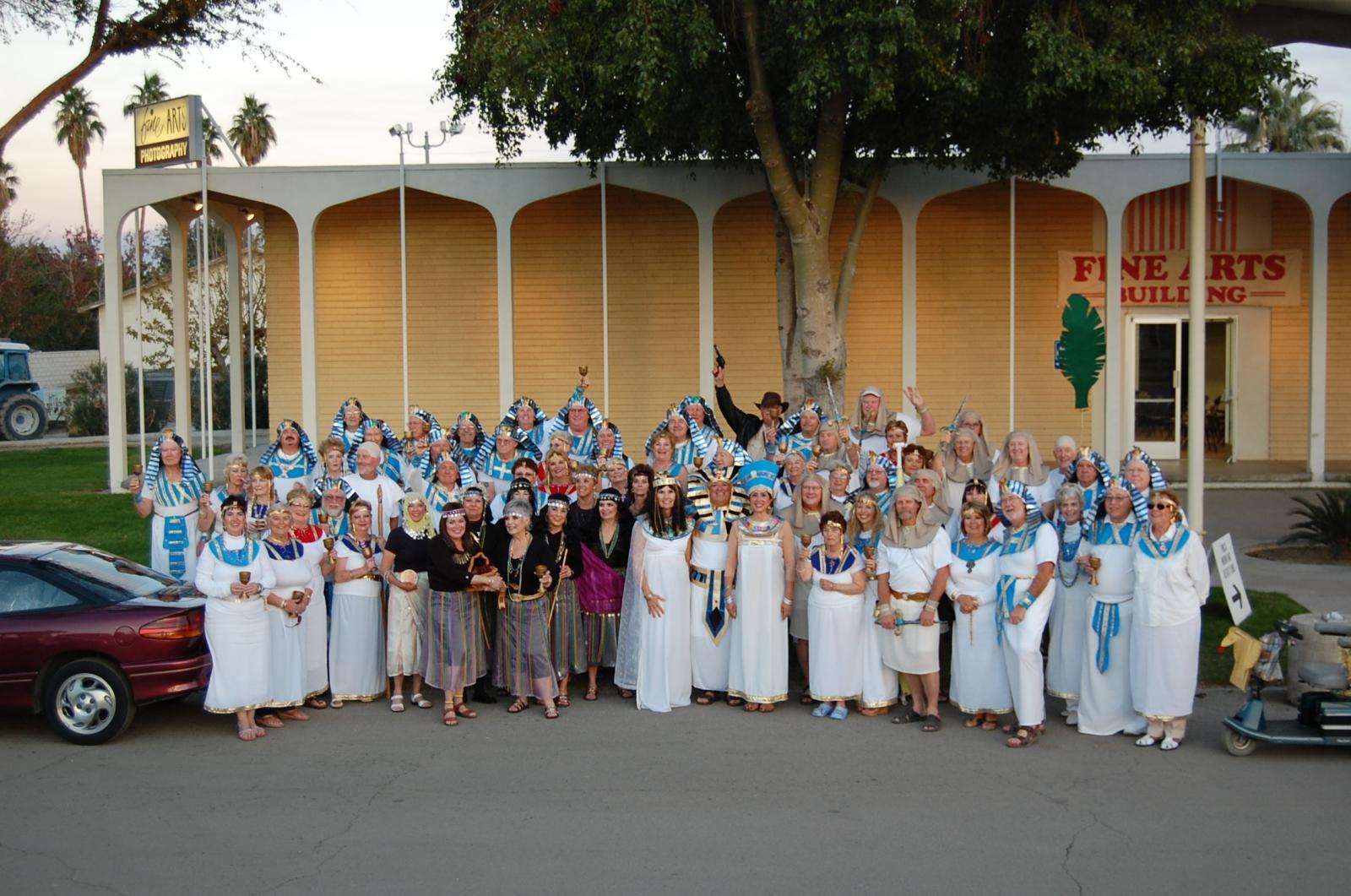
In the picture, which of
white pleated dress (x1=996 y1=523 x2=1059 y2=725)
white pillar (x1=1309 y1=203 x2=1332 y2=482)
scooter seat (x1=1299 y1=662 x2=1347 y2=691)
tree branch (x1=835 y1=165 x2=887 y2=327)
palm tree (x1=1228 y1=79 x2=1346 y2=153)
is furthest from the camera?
palm tree (x1=1228 y1=79 x2=1346 y2=153)

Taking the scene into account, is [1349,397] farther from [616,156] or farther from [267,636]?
[267,636]

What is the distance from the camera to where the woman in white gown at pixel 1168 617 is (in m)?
7.66

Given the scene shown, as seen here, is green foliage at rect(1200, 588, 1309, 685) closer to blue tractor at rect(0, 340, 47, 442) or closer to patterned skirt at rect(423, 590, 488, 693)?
patterned skirt at rect(423, 590, 488, 693)

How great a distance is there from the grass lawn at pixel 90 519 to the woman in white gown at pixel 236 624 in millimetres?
5655

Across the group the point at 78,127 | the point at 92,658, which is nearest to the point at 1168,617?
the point at 92,658

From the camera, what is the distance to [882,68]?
41.9ft

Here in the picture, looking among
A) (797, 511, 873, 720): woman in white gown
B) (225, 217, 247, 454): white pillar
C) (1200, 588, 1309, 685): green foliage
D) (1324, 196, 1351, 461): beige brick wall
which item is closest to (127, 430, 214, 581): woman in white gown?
(797, 511, 873, 720): woman in white gown

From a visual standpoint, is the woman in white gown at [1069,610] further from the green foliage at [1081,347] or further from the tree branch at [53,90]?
the tree branch at [53,90]

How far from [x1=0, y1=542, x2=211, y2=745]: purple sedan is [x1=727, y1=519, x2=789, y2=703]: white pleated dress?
348 centimetres

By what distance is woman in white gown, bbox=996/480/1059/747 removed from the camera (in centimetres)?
784

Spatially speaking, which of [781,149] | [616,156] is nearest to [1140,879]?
[781,149]

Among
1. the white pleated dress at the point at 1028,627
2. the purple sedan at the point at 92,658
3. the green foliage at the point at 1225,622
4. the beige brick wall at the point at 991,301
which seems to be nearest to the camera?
the white pleated dress at the point at 1028,627

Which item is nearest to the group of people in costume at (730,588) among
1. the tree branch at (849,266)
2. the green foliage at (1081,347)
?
the green foliage at (1081,347)

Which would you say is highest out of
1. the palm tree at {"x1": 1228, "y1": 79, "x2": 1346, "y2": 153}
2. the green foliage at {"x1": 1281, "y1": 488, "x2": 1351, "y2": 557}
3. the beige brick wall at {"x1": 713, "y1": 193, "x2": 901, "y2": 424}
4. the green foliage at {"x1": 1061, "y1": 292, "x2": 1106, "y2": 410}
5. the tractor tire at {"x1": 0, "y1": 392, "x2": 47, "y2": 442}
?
the palm tree at {"x1": 1228, "y1": 79, "x2": 1346, "y2": 153}
